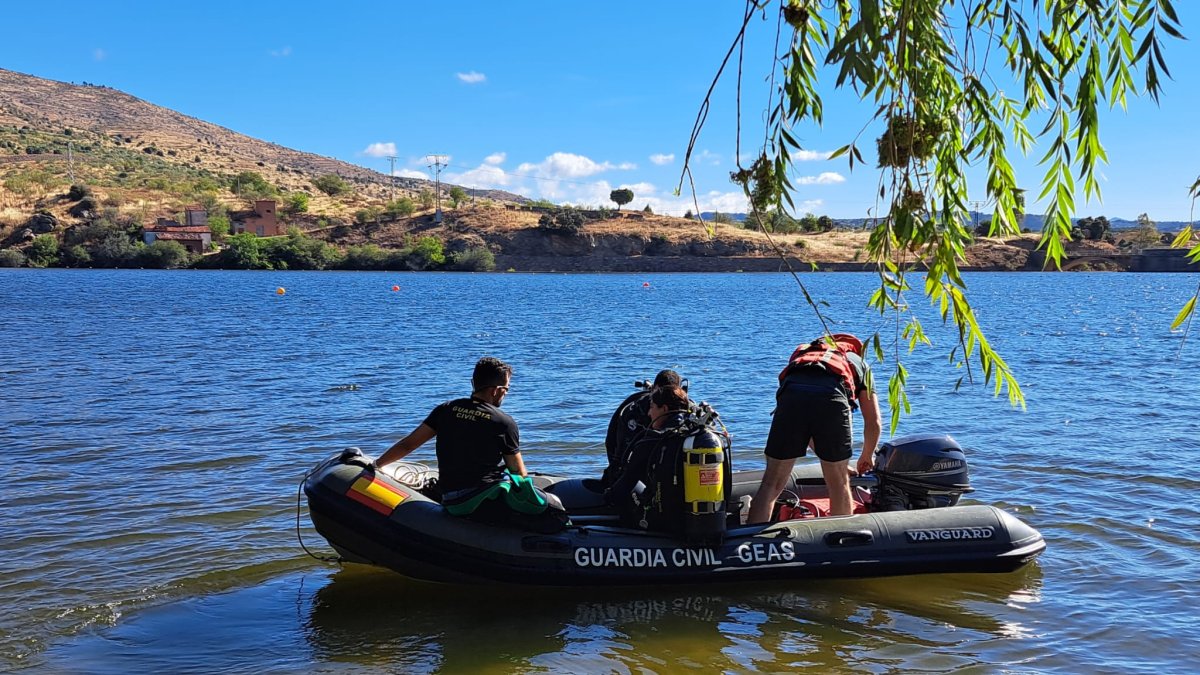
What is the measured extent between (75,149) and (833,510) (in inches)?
5595

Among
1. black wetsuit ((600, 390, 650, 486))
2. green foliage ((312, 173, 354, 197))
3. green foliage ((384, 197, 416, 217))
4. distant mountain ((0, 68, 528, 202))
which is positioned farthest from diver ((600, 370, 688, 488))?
distant mountain ((0, 68, 528, 202))

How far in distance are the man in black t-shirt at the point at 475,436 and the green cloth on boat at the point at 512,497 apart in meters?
0.06

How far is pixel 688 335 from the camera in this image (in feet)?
103

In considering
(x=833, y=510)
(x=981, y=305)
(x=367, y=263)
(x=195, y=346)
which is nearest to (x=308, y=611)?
(x=833, y=510)

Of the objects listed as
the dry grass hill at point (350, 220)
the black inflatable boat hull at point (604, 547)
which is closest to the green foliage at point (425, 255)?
the dry grass hill at point (350, 220)

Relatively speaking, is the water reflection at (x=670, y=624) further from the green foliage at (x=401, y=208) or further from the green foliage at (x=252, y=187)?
the green foliage at (x=252, y=187)

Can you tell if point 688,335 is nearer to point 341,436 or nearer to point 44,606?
point 341,436

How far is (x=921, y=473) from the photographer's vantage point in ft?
25.6

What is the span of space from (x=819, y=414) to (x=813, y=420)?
58 mm

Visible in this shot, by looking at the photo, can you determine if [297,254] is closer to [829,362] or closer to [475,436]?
[475,436]

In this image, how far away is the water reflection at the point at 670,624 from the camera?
6258 millimetres

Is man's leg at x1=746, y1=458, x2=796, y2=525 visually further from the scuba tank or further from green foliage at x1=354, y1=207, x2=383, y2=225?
green foliage at x1=354, y1=207, x2=383, y2=225

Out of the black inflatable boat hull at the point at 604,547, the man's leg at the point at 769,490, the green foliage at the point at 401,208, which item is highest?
the green foliage at the point at 401,208

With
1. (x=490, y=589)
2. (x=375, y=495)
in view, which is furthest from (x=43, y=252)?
(x=490, y=589)
